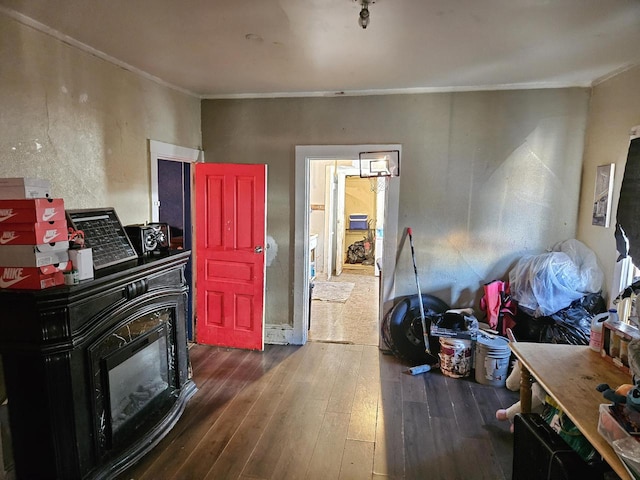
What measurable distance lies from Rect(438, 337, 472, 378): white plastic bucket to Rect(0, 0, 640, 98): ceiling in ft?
7.10

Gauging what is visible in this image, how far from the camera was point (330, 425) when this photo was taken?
8.53ft

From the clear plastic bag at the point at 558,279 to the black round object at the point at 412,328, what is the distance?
741 mm

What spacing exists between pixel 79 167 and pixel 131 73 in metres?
0.91

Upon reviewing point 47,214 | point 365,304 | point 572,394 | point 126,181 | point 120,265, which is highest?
point 126,181

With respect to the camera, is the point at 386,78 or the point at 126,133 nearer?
the point at 126,133

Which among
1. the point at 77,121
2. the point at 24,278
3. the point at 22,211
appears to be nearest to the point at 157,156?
the point at 77,121

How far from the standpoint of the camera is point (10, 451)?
1.88 meters

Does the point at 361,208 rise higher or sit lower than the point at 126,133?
lower

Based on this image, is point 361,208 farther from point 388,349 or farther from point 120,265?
point 120,265

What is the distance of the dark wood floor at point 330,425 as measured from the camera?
2.18 m

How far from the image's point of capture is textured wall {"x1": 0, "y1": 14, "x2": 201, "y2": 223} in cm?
200

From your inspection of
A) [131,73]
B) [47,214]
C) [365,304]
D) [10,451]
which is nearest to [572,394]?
[47,214]

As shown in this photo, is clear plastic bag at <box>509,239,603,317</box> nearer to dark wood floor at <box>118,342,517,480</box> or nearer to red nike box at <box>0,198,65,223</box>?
dark wood floor at <box>118,342,517,480</box>

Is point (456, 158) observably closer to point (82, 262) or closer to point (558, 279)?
point (558, 279)
